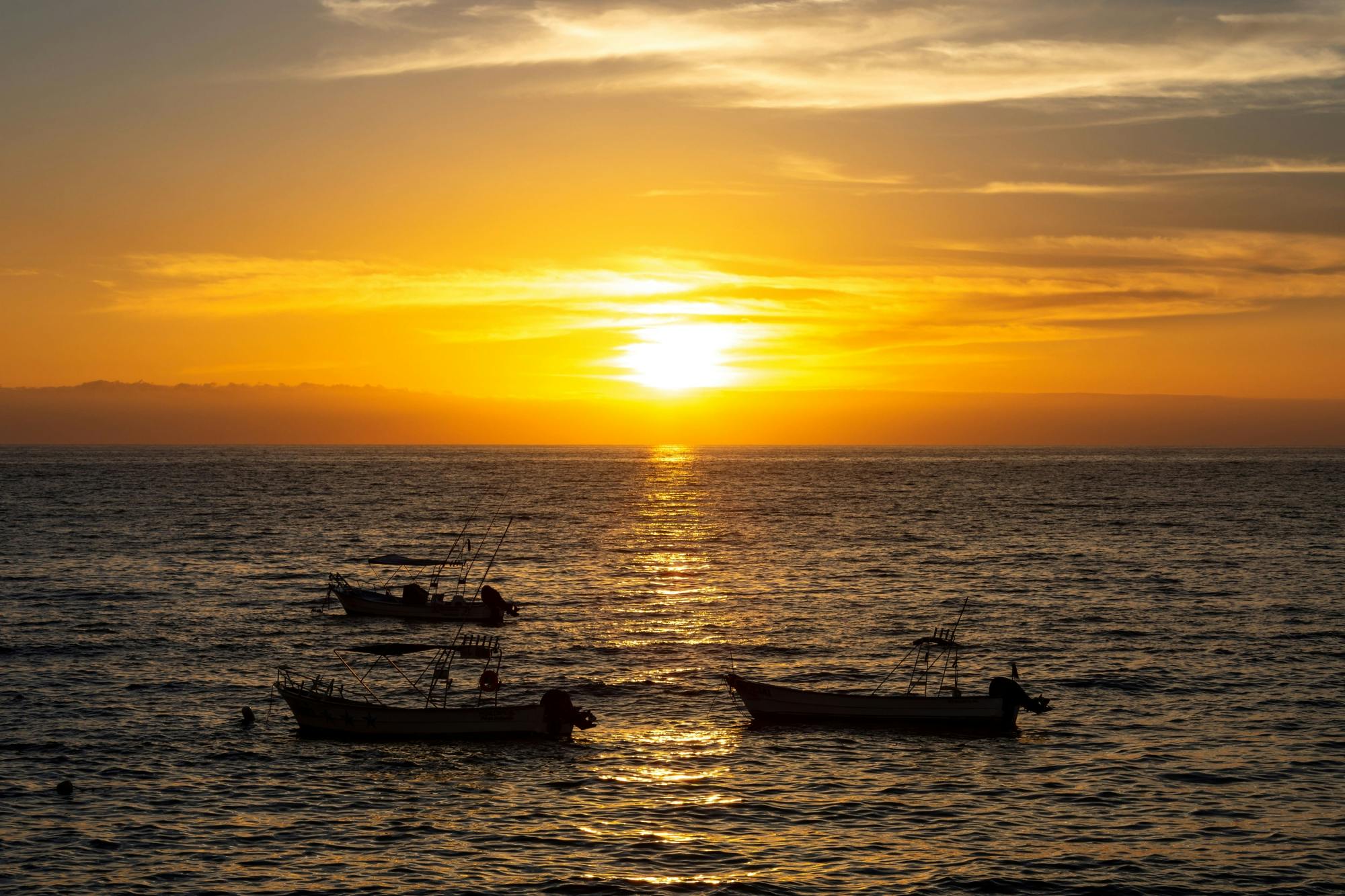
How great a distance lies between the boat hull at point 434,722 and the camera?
1654 inches

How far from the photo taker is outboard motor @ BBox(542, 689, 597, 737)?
4209cm

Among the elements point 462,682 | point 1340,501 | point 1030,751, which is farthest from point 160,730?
point 1340,501

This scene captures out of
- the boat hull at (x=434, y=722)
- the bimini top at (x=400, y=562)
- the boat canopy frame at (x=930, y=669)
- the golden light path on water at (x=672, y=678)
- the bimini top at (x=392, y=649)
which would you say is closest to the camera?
the golden light path on water at (x=672, y=678)

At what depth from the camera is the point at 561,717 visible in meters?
42.2

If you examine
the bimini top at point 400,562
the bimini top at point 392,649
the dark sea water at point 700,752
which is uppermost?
the bimini top at point 400,562

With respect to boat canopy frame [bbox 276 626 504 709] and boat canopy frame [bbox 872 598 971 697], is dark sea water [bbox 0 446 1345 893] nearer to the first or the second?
boat canopy frame [bbox 872 598 971 697]

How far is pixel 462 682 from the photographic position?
2035 inches

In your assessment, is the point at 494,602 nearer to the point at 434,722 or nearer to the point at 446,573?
the point at 434,722

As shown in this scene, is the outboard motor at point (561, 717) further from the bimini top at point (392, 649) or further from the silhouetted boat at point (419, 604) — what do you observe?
the silhouetted boat at point (419, 604)

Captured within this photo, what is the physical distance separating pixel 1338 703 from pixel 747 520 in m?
111

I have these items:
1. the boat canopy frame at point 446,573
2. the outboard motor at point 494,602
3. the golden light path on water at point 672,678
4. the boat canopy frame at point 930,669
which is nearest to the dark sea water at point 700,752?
the golden light path on water at point 672,678

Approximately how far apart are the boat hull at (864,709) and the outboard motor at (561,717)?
20.6 ft

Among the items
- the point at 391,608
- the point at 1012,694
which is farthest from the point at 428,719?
the point at 391,608

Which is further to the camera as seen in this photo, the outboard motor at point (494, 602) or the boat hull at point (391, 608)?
the boat hull at point (391, 608)
